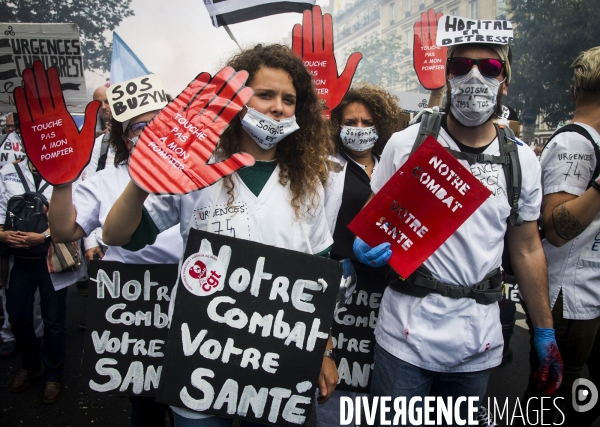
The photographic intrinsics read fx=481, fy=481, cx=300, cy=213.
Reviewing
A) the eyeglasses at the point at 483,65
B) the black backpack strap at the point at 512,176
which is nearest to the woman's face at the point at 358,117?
the eyeglasses at the point at 483,65

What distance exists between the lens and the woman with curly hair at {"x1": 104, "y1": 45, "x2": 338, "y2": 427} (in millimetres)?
1729

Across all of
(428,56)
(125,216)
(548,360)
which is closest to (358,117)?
(548,360)

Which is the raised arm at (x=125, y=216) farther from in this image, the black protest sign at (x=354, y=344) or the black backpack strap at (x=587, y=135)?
the black backpack strap at (x=587, y=135)

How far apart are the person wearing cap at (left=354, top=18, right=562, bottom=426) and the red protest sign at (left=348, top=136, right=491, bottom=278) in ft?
0.28

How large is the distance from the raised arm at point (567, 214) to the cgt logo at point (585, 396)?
2.89ft

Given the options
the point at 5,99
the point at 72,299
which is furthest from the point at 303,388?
the point at 72,299

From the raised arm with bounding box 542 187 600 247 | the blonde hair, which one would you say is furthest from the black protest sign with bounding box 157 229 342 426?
the blonde hair

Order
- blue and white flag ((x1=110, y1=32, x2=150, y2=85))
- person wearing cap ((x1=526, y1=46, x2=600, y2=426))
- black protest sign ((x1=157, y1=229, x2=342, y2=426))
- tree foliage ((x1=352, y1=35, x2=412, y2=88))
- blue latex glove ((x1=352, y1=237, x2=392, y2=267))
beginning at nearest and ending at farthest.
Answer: black protest sign ((x1=157, y1=229, x2=342, y2=426)) < blue latex glove ((x1=352, y1=237, x2=392, y2=267)) < person wearing cap ((x1=526, y1=46, x2=600, y2=426)) < blue and white flag ((x1=110, y1=32, x2=150, y2=85)) < tree foliage ((x1=352, y1=35, x2=412, y2=88))

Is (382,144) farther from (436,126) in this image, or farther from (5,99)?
(5,99)

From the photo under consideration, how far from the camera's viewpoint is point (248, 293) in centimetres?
170

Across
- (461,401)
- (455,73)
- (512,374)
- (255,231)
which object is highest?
(455,73)

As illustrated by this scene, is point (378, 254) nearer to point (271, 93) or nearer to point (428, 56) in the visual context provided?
point (271, 93)

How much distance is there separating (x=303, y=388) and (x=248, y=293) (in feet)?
1.32

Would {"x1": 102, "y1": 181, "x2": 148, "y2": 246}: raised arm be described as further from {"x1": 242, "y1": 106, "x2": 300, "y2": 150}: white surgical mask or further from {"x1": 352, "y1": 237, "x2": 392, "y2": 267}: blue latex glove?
{"x1": 352, "y1": 237, "x2": 392, "y2": 267}: blue latex glove
